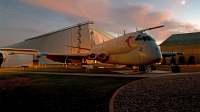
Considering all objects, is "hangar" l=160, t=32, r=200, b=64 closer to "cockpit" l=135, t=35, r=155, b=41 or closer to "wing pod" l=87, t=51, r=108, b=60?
"wing pod" l=87, t=51, r=108, b=60

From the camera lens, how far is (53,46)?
81.6 metres

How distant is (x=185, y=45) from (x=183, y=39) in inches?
179

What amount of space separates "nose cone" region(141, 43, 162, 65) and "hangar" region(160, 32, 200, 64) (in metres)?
46.7

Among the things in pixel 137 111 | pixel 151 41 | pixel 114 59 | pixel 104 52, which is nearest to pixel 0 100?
pixel 137 111

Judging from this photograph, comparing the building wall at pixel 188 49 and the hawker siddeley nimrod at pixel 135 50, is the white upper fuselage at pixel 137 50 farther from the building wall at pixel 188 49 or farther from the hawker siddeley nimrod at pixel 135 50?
the building wall at pixel 188 49

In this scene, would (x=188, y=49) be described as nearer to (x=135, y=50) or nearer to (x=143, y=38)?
(x=143, y=38)

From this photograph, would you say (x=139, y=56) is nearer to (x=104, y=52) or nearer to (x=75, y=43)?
(x=104, y=52)

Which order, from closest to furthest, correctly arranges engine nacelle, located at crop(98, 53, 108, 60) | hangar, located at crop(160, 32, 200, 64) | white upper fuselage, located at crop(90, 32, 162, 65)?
white upper fuselage, located at crop(90, 32, 162, 65) → engine nacelle, located at crop(98, 53, 108, 60) → hangar, located at crop(160, 32, 200, 64)

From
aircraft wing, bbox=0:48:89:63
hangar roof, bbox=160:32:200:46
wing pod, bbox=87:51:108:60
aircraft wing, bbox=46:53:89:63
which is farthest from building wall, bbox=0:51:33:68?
hangar roof, bbox=160:32:200:46

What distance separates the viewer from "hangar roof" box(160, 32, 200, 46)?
68.3 meters

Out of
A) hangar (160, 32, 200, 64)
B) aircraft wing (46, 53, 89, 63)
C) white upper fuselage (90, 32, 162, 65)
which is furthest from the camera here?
hangar (160, 32, 200, 64)

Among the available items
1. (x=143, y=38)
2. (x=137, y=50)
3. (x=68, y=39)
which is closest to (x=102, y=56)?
(x=137, y=50)

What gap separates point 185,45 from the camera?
68.3m

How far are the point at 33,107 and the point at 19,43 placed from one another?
10052cm
